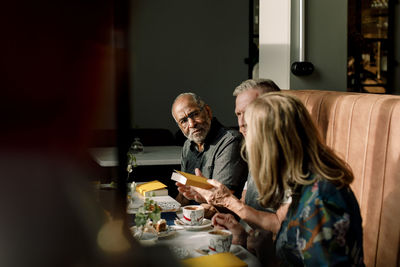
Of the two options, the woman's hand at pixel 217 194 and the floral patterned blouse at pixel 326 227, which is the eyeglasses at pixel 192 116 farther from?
the floral patterned blouse at pixel 326 227

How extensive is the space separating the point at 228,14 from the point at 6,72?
6.10 meters

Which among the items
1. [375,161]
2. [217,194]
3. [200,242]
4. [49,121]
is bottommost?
[200,242]

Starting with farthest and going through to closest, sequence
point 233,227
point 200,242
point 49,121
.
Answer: point 233,227 → point 200,242 → point 49,121

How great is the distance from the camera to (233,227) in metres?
1.77

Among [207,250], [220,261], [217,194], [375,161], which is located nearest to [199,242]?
[207,250]

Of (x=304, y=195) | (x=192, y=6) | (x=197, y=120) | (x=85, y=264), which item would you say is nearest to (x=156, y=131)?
(x=192, y=6)

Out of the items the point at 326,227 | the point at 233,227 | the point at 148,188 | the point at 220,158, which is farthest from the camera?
the point at 220,158

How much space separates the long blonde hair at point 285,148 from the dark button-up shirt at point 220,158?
3.83 feet

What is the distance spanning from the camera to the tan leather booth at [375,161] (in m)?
1.66

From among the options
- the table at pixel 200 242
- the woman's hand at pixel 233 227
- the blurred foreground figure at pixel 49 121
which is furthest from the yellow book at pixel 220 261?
the blurred foreground figure at pixel 49 121

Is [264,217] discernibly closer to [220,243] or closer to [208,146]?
[220,243]

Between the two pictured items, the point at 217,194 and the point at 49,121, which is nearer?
the point at 49,121

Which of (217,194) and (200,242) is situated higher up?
(217,194)

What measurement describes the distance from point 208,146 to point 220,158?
17cm
